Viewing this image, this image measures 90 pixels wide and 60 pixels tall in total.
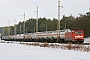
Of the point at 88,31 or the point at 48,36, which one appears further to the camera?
the point at 88,31

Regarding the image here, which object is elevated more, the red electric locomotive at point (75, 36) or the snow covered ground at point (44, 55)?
the red electric locomotive at point (75, 36)

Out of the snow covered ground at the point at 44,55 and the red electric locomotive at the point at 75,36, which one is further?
the red electric locomotive at the point at 75,36

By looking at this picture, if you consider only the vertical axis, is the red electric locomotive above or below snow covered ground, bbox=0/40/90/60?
above

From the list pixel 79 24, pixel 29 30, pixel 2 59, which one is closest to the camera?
pixel 2 59

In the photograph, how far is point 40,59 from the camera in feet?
48.9

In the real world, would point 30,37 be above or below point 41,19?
below

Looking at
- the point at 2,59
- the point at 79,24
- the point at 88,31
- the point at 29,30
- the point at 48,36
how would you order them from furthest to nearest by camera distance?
the point at 29,30 → the point at 79,24 → the point at 88,31 → the point at 48,36 → the point at 2,59

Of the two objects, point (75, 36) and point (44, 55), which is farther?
point (75, 36)

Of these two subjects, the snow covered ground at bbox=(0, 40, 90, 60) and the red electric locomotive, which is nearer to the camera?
the snow covered ground at bbox=(0, 40, 90, 60)

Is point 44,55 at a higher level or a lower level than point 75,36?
lower

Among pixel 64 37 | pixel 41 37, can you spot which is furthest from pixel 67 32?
pixel 41 37

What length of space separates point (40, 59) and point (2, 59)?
218 centimetres

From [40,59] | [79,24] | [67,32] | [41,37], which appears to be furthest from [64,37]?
[40,59]

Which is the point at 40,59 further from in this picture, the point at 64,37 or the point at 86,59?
the point at 64,37
